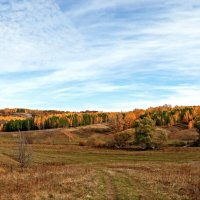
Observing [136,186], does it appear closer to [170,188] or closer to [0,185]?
[170,188]

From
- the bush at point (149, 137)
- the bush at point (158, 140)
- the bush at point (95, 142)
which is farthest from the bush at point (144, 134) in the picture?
the bush at point (95, 142)

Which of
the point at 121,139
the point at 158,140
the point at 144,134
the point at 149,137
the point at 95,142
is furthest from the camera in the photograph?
the point at 95,142

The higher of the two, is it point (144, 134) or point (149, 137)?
point (144, 134)

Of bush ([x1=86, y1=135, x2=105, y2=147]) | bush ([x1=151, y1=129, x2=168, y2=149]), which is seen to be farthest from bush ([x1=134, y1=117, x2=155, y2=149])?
bush ([x1=86, y1=135, x2=105, y2=147])

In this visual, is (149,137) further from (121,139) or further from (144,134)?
(121,139)

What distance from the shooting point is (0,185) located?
1312 inches

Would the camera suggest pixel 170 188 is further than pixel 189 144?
No

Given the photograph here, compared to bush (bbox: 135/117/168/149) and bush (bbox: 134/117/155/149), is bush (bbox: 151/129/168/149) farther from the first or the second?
bush (bbox: 134/117/155/149)

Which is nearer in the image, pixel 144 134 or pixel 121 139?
pixel 144 134

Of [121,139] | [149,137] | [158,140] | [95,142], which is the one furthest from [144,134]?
[95,142]

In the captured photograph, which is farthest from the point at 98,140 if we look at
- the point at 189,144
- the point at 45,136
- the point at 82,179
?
the point at 82,179

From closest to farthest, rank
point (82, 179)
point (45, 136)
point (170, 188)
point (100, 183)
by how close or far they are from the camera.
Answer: point (170, 188) < point (100, 183) < point (82, 179) < point (45, 136)

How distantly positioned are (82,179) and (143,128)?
8222 cm

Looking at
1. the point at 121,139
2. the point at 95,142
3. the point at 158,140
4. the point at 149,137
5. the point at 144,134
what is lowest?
the point at 95,142
